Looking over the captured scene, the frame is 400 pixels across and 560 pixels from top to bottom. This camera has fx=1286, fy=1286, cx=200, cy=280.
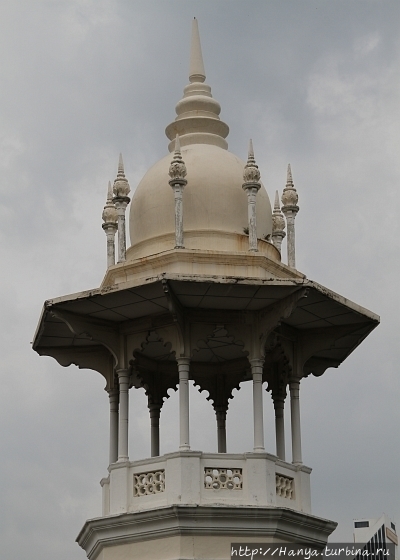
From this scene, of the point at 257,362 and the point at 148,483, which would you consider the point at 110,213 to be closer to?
the point at 257,362

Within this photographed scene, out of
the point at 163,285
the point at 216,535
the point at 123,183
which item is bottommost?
the point at 216,535

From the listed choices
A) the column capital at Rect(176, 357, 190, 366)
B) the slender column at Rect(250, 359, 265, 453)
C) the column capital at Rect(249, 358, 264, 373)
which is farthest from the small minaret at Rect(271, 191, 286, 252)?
the column capital at Rect(176, 357, 190, 366)

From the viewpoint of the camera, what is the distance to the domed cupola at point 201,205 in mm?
23750

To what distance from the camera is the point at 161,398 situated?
2639 cm

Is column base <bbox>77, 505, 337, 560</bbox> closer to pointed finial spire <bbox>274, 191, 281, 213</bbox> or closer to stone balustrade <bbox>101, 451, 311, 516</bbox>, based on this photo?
stone balustrade <bbox>101, 451, 311, 516</bbox>

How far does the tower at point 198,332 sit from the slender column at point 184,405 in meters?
0.02

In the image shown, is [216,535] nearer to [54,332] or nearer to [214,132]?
[54,332]

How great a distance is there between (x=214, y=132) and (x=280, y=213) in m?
2.13

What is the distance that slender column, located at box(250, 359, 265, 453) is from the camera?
73.7 feet

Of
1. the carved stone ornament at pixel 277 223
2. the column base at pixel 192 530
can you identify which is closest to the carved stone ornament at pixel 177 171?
the carved stone ornament at pixel 277 223

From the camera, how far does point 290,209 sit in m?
25.0

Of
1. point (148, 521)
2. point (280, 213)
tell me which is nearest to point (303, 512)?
point (148, 521)

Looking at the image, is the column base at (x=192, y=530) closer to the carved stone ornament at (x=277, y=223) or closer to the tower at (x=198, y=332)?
the tower at (x=198, y=332)

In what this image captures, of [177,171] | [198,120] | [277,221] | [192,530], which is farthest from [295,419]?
[198,120]
